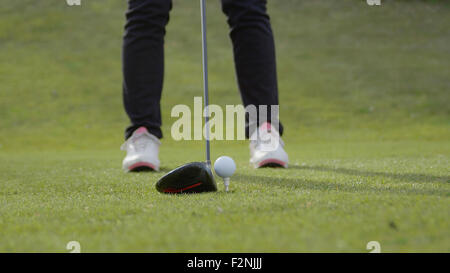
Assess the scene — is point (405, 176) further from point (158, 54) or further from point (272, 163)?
point (158, 54)

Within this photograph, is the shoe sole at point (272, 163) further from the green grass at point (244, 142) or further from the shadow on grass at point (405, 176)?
the shadow on grass at point (405, 176)

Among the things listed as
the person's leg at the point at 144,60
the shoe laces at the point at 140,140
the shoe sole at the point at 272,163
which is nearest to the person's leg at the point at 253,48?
the shoe sole at the point at 272,163

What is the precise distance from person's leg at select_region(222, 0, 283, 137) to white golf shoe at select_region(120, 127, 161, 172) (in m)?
0.46

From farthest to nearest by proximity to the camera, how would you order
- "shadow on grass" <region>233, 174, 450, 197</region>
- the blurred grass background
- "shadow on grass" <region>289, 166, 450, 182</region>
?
the blurred grass background, "shadow on grass" <region>289, 166, 450, 182</region>, "shadow on grass" <region>233, 174, 450, 197</region>

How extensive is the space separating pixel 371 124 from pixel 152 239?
4.59 m

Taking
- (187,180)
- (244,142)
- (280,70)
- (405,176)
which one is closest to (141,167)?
(187,180)

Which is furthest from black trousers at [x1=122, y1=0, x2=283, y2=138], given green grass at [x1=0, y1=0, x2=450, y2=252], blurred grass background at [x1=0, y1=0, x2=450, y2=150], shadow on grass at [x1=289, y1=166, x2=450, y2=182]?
blurred grass background at [x1=0, y1=0, x2=450, y2=150]

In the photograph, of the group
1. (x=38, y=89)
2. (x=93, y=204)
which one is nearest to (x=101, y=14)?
(x=38, y=89)

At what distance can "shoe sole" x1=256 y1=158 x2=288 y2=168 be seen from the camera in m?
1.90

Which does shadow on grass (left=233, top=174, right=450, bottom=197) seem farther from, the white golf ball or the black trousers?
the black trousers

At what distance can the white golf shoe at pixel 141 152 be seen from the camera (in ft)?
6.22

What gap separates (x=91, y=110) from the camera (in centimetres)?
574

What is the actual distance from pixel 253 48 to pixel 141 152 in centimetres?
66

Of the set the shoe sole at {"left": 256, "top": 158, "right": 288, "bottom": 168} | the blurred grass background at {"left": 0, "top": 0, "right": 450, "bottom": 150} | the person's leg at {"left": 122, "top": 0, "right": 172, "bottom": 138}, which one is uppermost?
the blurred grass background at {"left": 0, "top": 0, "right": 450, "bottom": 150}
